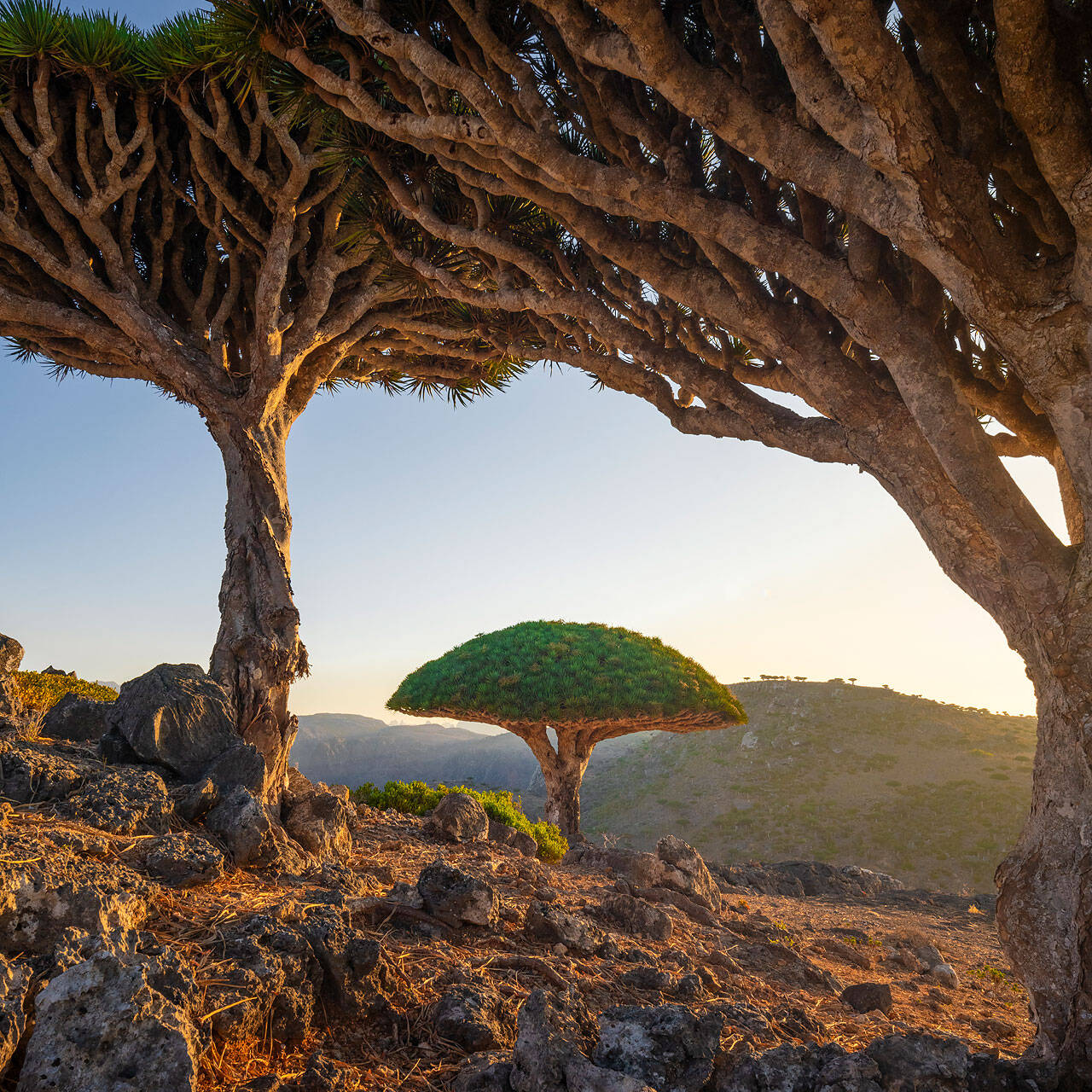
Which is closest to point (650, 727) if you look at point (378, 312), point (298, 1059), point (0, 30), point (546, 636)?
point (546, 636)

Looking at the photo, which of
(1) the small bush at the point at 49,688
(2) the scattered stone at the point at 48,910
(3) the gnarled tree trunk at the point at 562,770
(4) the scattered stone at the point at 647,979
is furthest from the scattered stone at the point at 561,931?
(3) the gnarled tree trunk at the point at 562,770

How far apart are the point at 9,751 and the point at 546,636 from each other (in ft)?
36.1

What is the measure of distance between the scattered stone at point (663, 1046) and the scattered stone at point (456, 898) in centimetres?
138

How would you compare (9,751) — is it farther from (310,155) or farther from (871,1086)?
(310,155)

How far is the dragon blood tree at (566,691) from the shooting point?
13.2 m

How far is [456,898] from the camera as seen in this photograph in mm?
4000

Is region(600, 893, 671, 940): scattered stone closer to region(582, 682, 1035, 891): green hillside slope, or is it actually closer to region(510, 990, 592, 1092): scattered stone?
region(510, 990, 592, 1092): scattered stone

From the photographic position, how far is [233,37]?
19.8 ft

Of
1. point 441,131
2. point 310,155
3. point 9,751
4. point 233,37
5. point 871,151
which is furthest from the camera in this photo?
point 310,155

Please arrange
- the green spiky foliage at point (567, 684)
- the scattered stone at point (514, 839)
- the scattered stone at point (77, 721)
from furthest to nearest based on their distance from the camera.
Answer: the green spiky foliage at point (567, 684) → the scattered stone at point (514, 839) → the scattered stone at point (77, 721)

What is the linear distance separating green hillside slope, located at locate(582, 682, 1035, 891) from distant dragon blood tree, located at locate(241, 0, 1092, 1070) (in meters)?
19.5

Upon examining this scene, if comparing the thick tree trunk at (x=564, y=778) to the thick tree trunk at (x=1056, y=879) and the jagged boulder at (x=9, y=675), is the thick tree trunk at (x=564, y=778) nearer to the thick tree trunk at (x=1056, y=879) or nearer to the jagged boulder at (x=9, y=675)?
the jagged boulder at (x=9, y=675)

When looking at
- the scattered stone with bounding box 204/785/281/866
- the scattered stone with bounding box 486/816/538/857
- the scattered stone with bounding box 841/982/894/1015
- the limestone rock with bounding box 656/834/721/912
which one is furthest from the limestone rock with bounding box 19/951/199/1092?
the scattered stone with bounding box 486/816/538/857

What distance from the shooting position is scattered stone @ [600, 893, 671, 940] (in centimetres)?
516
